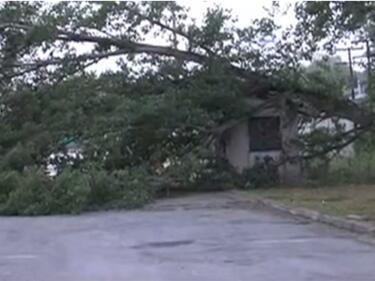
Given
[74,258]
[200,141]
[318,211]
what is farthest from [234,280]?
[200,141]

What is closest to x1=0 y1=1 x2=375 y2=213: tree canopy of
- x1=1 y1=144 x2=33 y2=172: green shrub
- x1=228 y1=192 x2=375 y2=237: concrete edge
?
x1=1 y1=144 x2=33 y2=172: green shrub

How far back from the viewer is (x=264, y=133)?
1222 inches

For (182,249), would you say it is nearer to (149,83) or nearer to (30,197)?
(30,197)

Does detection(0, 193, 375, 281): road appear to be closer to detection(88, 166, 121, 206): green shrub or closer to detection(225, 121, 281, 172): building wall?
detection(88, 166, 121, 206): green shrub

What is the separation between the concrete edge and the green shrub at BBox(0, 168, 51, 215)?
19.2ft

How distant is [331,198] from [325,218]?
489 centimetres

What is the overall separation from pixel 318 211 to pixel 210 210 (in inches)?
141

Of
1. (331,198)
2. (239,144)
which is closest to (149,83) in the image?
(239,144)

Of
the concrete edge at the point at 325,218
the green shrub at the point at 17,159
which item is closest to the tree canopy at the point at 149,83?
the green shrub at the point at 17,159

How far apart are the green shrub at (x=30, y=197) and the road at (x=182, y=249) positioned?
1.68 metres

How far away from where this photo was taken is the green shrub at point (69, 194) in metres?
22.8

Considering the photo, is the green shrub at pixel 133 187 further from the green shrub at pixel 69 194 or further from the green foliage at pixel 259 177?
the green foliage at pixel 259 177

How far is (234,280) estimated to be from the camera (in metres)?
10.1

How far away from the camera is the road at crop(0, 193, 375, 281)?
35.4 feet
